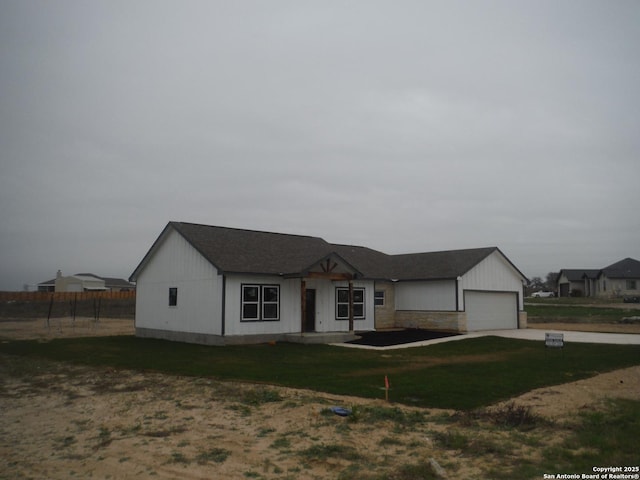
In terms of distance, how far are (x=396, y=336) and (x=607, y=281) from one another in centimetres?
5712

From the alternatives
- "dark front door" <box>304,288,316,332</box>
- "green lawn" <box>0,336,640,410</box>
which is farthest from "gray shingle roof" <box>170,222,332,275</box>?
"green lawn" <box>0,336,640,410</box>

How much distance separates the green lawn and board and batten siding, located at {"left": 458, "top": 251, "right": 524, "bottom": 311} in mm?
4989

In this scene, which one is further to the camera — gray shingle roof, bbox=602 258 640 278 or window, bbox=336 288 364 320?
gray shingle roof, bbox=602 258 640 278

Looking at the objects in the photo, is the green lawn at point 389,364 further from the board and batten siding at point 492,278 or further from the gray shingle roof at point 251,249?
the board and batten siding at point 492,278

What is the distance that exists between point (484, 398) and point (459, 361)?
6.57m

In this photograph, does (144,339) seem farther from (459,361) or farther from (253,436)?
(253,436)

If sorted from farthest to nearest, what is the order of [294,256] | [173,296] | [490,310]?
[490,310], [294,256], [173,296]

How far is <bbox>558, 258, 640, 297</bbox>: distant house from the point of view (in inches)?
2781

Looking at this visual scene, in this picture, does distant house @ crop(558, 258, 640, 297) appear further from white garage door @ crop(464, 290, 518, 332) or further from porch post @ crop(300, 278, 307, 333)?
porch post @ crop(300, 278, 307, 333)

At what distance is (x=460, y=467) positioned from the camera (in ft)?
22.3

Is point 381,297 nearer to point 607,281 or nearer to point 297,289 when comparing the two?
point 297,289

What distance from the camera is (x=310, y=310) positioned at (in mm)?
26141

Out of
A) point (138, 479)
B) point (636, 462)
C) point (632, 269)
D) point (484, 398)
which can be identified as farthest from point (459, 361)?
point (632, 269)

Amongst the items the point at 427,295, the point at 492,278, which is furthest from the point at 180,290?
the point at 492,278
